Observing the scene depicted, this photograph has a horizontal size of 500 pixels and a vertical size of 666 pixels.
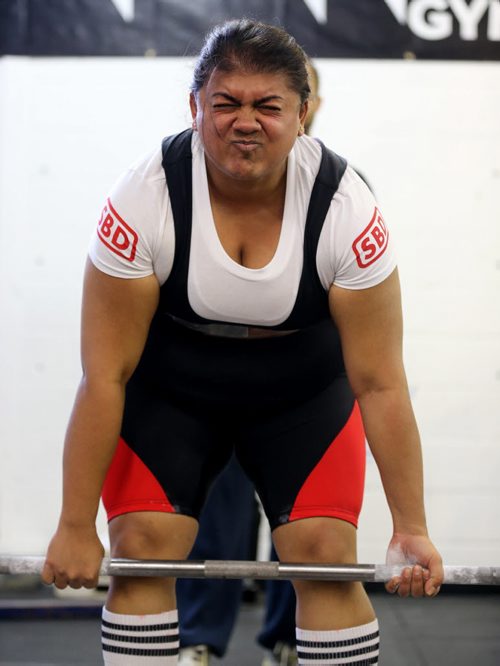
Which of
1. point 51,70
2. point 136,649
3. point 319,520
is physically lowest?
point 136,649

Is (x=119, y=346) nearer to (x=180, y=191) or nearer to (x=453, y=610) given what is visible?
(x=180, y=191)

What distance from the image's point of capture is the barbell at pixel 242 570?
1766 mm

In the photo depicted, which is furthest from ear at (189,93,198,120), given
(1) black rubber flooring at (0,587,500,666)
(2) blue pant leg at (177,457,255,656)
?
(1) black rubber flooring at (0,587,500,666)

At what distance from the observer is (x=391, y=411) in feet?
6.04

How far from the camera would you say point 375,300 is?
1.80 m

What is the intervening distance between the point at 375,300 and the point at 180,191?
1.20 feet

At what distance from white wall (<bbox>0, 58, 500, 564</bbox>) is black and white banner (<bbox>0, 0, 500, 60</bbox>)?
47 millimetres

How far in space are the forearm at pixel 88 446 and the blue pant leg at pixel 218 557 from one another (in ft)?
3.02

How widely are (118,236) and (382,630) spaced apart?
2.04 meters

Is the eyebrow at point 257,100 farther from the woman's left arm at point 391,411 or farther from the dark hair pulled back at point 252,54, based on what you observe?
the woman's left arm at point 391,411

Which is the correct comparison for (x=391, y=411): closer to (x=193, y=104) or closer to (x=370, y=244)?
(x=370, y=244)

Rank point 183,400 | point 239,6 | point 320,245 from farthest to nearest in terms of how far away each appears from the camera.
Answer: point 239,6, point 183,400, point 320,245

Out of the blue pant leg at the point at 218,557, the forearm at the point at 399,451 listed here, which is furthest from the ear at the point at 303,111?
the blue pant leg at the point at 218,557

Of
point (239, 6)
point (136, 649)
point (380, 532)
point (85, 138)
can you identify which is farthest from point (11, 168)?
point (136, 649)
